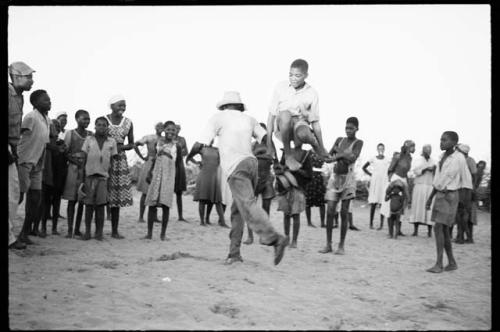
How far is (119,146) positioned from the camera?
726cm

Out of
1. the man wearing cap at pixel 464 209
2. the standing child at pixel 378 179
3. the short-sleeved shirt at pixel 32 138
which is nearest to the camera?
the short-sleeved shirt at pixel 32 138

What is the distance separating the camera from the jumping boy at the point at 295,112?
6418mm

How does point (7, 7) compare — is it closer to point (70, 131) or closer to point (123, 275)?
point (123, 275)

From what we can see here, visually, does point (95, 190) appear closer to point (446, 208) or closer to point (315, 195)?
point (446, 208)

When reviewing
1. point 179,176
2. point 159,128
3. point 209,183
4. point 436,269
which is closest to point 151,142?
point 159,128

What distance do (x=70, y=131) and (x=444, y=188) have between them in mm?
5514

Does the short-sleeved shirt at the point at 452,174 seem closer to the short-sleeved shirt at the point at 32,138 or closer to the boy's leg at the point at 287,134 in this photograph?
the boy's leg at the point at 287,134

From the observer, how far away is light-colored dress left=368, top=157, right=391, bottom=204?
1155 centimetres

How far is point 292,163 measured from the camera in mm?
6492

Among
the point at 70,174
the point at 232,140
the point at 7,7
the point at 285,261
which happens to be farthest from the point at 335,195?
the point at 7,7

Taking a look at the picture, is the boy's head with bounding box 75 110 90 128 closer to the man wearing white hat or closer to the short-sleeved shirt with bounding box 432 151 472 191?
the man wearing white hat

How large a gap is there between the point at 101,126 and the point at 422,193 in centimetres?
677

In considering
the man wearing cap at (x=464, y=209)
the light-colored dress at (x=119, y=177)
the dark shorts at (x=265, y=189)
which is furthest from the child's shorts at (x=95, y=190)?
the man wearing cap at (x=464, y=209)

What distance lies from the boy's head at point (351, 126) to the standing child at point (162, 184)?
9.03 feet
